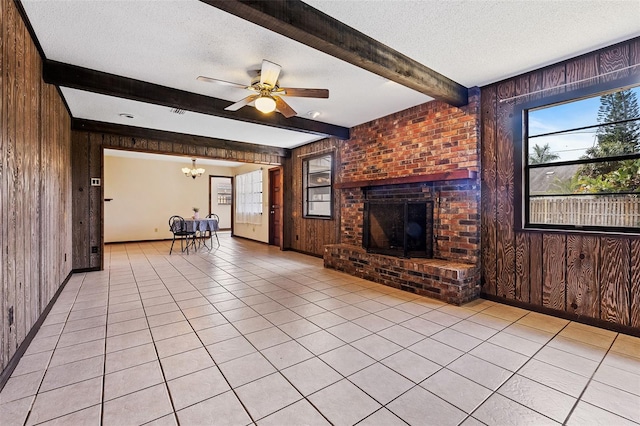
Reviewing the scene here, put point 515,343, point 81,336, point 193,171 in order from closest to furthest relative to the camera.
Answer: point 515,343 → point 81,336 → point 193,171

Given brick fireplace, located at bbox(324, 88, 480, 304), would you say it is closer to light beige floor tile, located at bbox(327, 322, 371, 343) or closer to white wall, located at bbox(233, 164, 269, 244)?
light beige floor tile, located at bbox(327, 322, 371, 343)

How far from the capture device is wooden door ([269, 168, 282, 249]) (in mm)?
7930

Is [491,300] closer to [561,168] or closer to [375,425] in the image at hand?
[561,168]

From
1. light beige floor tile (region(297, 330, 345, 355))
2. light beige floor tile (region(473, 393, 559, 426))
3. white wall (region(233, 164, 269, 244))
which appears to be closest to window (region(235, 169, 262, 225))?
white wall (region(233, 164, 269, 244))

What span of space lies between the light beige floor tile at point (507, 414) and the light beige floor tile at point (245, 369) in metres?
1.27

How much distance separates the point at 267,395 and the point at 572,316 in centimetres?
301

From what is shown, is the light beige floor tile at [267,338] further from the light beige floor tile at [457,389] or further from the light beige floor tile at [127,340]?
the light beige floor tile at [457,389]

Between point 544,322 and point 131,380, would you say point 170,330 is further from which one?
point 544,322

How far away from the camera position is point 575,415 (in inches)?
62.7

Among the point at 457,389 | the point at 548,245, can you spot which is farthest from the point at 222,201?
the point at 457,389

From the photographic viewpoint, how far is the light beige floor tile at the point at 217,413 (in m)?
1.53

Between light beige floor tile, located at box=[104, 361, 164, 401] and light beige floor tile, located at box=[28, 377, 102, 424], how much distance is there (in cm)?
5

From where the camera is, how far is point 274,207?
26.3 feet

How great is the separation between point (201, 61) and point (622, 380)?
13.7 ft
